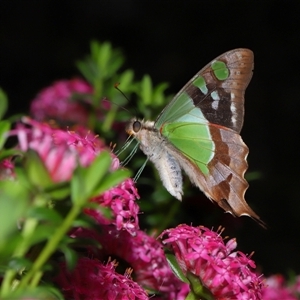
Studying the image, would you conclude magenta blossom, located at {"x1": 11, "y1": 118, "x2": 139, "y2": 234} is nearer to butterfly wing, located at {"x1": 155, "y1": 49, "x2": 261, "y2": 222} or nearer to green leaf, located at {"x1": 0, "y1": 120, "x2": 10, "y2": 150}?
green leaf, located at {"x1": 0, "y1": 120, "x2": 10, "y2": 150}

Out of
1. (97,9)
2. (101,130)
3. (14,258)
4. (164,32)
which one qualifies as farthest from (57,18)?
(14,258)

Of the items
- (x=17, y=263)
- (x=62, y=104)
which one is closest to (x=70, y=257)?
(x=17, y=263)

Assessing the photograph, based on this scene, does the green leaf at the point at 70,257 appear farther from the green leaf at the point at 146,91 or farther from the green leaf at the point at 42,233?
the green leaf at the point at 146,91

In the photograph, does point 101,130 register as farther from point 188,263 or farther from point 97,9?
point 97,9

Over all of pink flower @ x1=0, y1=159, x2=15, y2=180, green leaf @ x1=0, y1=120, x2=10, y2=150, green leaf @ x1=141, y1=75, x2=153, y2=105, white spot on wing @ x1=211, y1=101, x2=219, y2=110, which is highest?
green leaf @ x1=0, y1=120, x2=10, y2=150

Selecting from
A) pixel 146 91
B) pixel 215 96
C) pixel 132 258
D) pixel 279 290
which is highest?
pixel 215 96

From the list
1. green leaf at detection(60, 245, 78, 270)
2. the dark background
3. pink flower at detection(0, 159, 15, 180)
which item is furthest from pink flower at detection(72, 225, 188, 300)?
the dark background

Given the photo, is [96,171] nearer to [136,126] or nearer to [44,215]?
[44,215]
